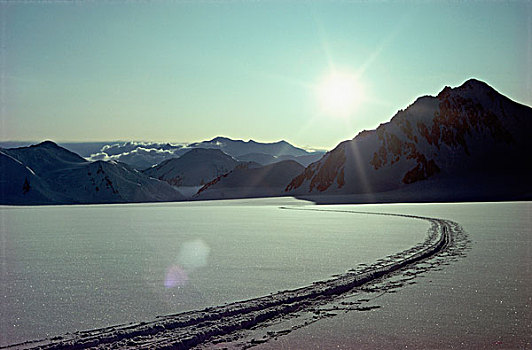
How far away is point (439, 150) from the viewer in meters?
83.9

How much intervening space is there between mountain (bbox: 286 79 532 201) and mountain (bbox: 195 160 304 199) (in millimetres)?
12388

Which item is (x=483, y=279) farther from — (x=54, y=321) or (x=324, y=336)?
(x=54, y=321)

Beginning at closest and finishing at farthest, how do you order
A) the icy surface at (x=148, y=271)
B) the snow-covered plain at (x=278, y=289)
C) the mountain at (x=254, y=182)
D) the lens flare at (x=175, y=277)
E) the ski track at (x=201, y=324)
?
the ski track at (x=201, y=324) < the snow-covered plain at (x=278, y=289) < the icy surface at (x=148, y=271) < the lens flare at (x=175, y=277) < the mountain at (x=254, y=182)

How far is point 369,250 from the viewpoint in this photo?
11.6 metres

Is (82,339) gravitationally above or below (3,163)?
below

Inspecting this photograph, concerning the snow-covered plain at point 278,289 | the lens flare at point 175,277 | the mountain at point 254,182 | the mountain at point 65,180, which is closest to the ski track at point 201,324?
the snow-covered plain at point 278,289

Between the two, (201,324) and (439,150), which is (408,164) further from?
(201,324)

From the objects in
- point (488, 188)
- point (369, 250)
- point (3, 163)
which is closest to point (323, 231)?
point (369, 250)

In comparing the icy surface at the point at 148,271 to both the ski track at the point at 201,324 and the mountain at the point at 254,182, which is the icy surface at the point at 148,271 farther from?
the mountain at the point at 254,182

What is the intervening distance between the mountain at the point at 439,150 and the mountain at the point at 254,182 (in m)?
12.4

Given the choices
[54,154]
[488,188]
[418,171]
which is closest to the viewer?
[488,188]

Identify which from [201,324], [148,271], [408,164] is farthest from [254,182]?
[201,324]

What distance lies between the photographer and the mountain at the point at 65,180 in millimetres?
85125

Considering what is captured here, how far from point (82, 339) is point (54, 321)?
0.89 m
